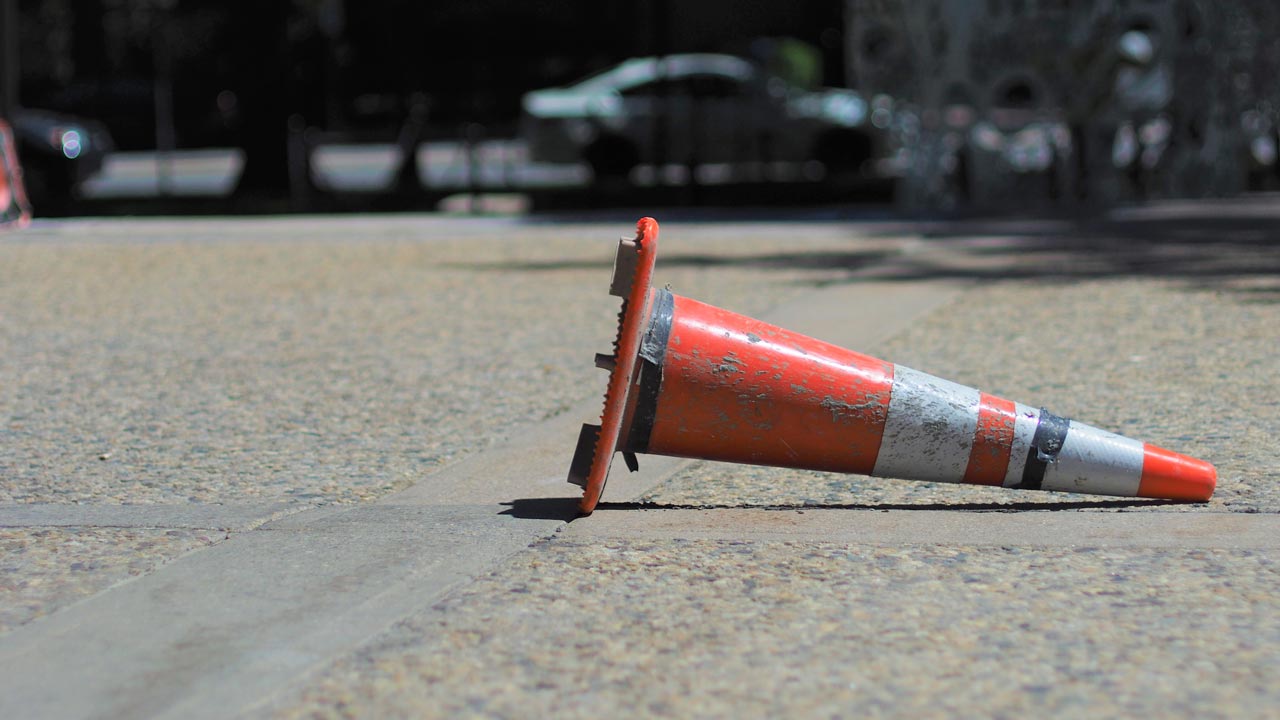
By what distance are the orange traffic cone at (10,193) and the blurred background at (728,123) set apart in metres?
3.00

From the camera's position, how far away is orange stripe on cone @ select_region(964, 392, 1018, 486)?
4969 mm

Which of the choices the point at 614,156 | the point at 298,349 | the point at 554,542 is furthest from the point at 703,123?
the point at 554,542

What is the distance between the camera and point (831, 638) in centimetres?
378

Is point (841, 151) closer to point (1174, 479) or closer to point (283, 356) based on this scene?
point (283, 356)

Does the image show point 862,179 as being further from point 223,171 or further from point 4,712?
point 4,712

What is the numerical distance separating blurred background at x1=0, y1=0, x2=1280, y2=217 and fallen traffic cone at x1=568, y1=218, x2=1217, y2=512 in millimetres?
12644

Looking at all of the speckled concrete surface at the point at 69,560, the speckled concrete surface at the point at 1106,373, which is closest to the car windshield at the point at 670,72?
the speckled concrete surface at the point at 1106,373

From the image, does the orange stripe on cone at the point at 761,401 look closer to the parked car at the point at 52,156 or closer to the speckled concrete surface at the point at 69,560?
the speckled concrete surface at the point at 69,560

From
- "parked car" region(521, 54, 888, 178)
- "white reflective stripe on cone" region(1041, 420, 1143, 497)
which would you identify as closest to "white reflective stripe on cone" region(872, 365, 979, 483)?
"white reflective stripe on cone" region(1041, 420, 1143, 497)

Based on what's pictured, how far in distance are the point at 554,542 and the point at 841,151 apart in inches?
802

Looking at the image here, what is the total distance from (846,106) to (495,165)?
5.02 m

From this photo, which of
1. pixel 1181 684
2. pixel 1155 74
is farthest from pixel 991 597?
pixel 1155 74

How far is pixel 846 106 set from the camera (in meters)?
25.0

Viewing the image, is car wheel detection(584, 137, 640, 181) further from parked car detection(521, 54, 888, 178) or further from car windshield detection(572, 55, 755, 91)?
car windshield detection(572, 55, 755, 91)
